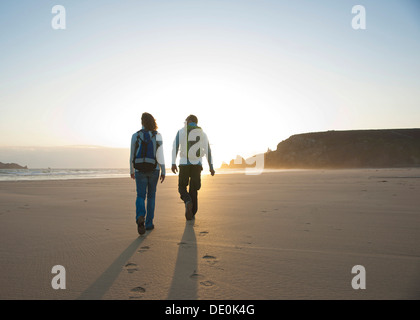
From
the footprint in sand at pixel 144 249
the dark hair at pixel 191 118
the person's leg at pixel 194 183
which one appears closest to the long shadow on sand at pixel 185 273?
the footprint in sand at pixel 144 249

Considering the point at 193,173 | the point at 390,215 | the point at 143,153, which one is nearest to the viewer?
the point at 143,153

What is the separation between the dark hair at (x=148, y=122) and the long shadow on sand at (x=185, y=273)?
2116 mm

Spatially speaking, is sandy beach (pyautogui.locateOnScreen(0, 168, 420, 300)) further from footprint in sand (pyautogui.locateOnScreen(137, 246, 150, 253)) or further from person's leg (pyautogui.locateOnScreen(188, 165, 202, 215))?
person's leg (pyautogui.locateOnScreen(188, 165, 202, 215))

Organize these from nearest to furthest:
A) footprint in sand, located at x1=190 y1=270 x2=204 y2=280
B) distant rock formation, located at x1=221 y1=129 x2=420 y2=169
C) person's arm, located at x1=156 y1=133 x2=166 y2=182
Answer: footprint in sand, located at x1=190 y1=270 x2=204 y2=280 → person's arm, located at x1=156 y1=133 x2=166 y2=182 → distant rock formation, located at x1=221 y1=129 x2=420 y2=169

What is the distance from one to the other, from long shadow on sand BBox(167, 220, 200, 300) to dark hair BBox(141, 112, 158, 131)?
2.12 meters

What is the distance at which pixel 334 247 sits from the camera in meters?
3.26

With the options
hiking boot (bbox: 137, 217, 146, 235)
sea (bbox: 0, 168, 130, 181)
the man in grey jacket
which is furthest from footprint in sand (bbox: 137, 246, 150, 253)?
sea (bbox: 0, 168, 130, 181)

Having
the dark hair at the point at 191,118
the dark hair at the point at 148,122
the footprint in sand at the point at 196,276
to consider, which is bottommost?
the footprint in sand at the point at 196,276

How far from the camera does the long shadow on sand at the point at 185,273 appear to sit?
83.2 inches

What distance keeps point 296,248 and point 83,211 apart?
5142 mm

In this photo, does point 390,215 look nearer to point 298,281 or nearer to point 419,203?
point 419,203

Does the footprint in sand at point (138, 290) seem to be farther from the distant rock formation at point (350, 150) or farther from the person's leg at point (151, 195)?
the distant rock formation at point (350, 150)

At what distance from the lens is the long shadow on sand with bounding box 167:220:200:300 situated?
211cm
